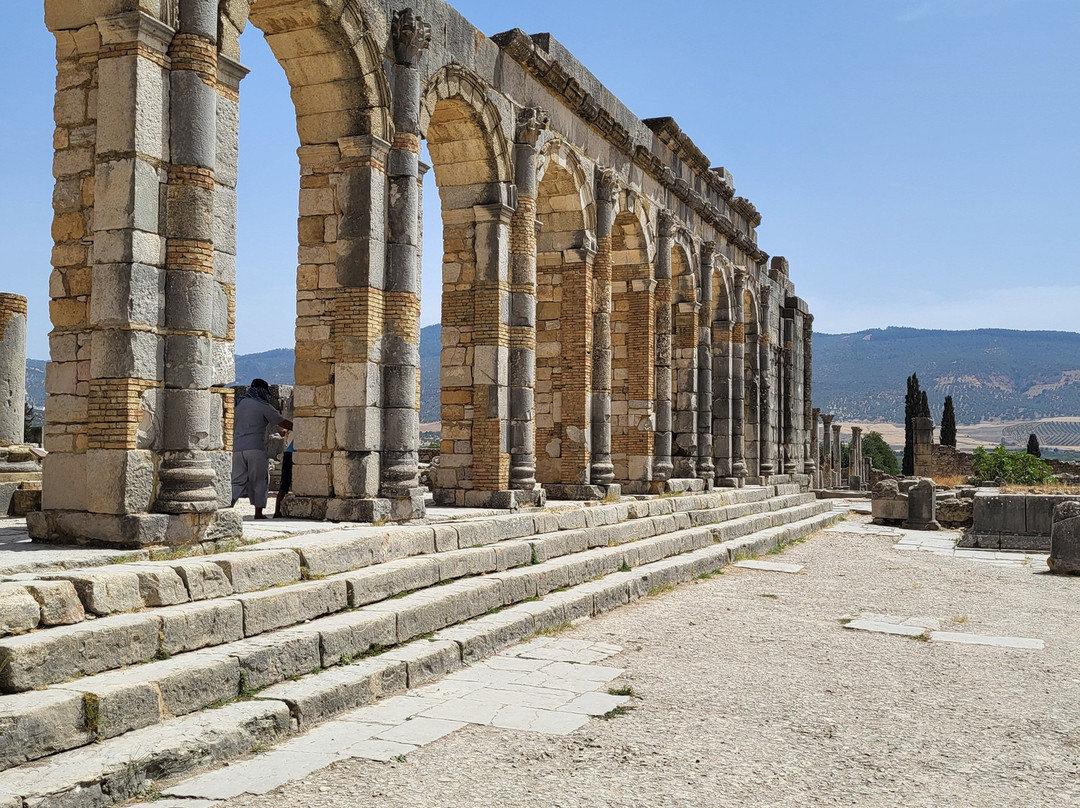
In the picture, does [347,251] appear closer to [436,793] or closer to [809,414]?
[436,793]

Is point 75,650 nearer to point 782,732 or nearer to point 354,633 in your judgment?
point 354,633

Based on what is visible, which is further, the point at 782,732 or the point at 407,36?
the point at 407,36

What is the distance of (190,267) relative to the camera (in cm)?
732

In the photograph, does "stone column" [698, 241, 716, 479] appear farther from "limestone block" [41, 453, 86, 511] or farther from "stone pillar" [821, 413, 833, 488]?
"stone pillar" [821, 413, 833, 488]

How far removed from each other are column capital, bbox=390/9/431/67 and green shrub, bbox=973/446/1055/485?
62.5 feet

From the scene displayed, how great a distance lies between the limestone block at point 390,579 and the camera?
730 centimetres

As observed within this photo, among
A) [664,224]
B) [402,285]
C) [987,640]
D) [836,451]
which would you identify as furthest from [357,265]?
[836,451]

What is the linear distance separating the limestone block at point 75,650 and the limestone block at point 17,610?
0.34 feet

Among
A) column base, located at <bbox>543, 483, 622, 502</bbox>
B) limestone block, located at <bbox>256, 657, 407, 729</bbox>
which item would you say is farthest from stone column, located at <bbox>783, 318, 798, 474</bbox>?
limestone block, located at <bbox>256, 657, 407, 729</bbox>

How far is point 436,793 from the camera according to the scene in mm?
4395

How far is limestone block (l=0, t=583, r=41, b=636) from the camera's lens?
488cm

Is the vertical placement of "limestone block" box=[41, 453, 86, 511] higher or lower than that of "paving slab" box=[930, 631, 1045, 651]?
higher

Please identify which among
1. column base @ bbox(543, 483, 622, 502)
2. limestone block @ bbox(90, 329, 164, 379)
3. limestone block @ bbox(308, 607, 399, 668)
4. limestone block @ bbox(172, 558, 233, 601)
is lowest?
limestone block @ bbox(308, 607, 399, 668)

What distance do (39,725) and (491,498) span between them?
A: 325 inches
